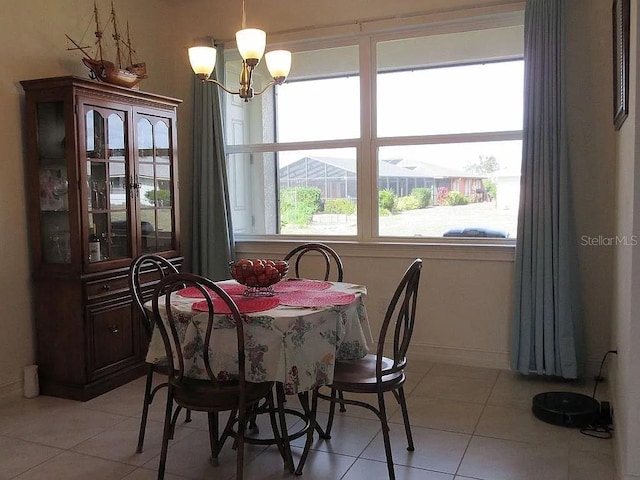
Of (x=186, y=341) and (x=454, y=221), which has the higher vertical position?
(x=454, y=221)

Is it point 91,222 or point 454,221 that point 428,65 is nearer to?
point 454,221

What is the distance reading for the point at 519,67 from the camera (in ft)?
12.7

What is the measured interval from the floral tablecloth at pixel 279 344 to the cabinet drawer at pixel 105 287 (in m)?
1.17

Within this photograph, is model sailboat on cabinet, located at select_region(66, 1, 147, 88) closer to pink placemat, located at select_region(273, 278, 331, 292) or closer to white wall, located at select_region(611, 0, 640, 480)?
pink placemat, located at select_region(273, 278, 331, 292)

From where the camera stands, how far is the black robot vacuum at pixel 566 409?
9.73 ft

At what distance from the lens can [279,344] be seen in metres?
2.33

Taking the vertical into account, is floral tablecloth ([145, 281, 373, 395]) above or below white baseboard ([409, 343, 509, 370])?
above

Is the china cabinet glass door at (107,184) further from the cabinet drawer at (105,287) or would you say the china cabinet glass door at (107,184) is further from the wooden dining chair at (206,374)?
the wooden dining chair at (206,374)

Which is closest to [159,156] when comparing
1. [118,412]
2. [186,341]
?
[118,412]

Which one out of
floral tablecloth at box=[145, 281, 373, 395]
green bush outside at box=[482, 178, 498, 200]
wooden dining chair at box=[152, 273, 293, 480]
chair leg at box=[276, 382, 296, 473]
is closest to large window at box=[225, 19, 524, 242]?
green bush outside at box=[482, 178, 498, 200]

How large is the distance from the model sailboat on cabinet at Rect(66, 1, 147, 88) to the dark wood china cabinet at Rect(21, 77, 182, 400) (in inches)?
4.5

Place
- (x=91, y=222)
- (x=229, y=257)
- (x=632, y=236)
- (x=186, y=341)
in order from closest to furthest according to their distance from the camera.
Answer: (x=632, y=236) → (x=186, y=341) → (x=91, y=222) → (x=229, y=257)

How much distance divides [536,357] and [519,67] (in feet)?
6.13

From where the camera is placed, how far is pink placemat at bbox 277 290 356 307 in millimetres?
2531
